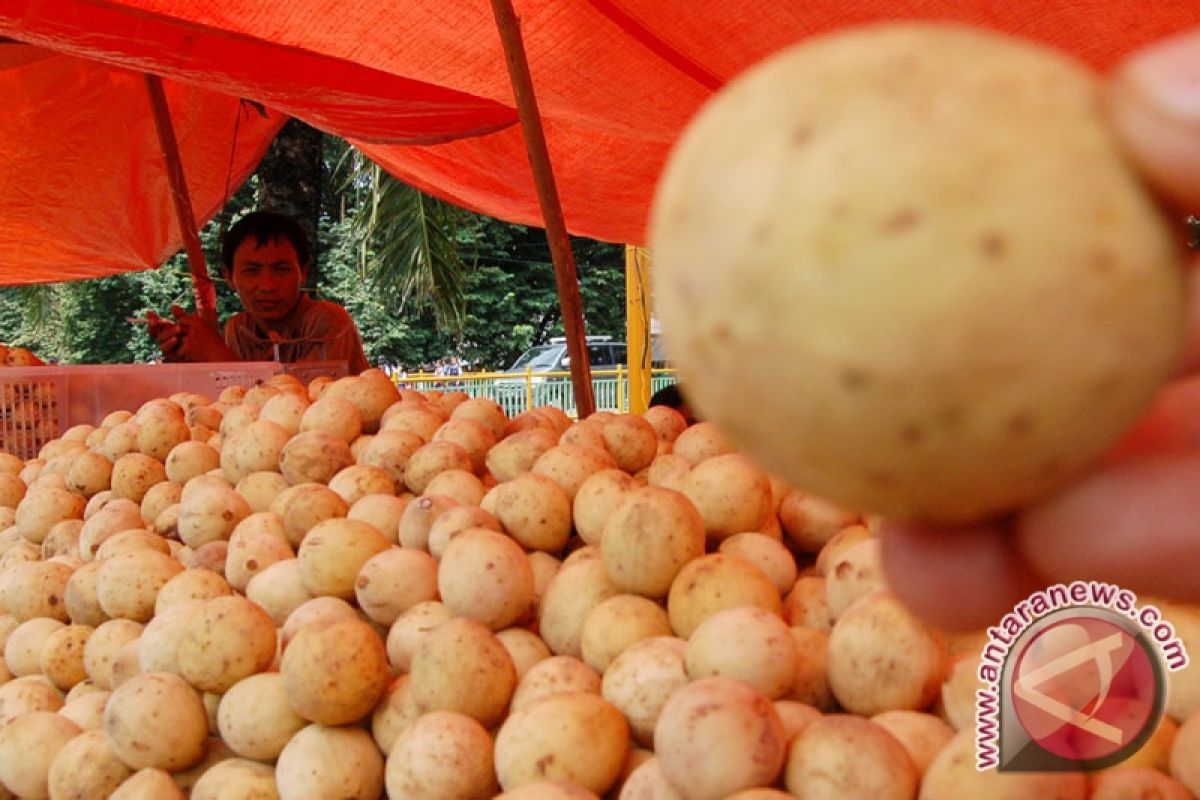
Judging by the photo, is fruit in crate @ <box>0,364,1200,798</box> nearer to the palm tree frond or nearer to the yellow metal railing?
the palm tree frond

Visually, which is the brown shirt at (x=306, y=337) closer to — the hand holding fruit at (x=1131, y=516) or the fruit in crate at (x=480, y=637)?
the fruit in crate at (x=480, y=637)

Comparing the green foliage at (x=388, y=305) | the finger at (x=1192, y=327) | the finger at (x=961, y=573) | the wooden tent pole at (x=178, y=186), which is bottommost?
the finger at (x=961, y=573)

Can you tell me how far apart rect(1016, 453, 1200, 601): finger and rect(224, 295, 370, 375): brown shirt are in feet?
12.4

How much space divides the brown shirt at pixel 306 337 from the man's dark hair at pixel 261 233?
0.23 metres

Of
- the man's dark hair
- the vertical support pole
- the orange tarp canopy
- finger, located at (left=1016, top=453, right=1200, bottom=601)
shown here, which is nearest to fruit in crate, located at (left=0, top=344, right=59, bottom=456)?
the orange tarp canopy

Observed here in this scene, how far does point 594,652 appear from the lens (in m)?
1.42

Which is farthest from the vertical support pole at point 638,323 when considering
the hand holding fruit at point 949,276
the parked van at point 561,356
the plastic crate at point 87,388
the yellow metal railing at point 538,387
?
the parked van at point 561,356

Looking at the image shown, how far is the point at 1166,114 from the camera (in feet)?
1.60

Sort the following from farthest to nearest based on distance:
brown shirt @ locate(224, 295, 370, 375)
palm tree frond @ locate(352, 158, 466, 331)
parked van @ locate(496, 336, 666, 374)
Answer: parked van @ locate(496, 336, 666, 374), palm tree frond @ locate(352, 158, 466, 331), brown shirt @ locate(224, 295, 370, 375)

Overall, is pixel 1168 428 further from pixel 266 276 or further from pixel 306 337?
pixel 266 276

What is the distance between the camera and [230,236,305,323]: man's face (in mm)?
4328

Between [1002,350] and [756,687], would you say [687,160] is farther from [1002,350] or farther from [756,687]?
[756,687]

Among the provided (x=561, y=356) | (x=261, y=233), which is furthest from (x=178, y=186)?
(x=561, y=356)

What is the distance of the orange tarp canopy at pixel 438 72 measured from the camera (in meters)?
3.19
